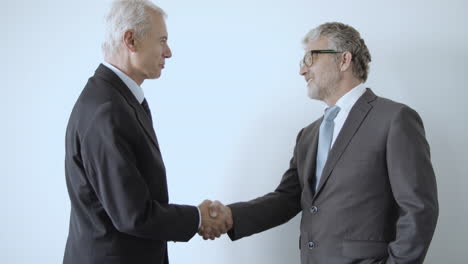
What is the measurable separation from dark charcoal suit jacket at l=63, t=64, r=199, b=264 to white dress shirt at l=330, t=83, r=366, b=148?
0.71 metres

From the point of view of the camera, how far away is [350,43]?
1.84 m

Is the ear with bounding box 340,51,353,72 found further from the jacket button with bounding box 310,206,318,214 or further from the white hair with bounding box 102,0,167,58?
the white hair with bounding box 102,0,167,58

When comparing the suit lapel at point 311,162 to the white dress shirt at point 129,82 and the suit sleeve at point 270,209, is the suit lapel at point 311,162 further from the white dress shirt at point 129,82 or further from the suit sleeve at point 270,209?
the white dress shirt at point 129,82

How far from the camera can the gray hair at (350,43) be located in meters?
1.84

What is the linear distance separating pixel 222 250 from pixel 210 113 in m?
0.70

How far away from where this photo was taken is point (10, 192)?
2598 millimetres

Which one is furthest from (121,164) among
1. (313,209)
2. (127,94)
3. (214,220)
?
(313,209)

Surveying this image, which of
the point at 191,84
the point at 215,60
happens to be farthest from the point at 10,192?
the point at 215,60

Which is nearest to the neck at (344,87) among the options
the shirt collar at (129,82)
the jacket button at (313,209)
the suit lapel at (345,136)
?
the suit lapel at (345,136)

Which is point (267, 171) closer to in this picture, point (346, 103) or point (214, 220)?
point (214, 220)

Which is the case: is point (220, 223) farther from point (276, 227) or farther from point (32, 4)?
point (32, 4)

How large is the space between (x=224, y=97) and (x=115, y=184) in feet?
3.19

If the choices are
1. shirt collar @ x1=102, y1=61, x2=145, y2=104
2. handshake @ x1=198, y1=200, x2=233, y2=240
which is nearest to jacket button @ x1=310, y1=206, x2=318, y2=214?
handshake @ x1=198, y1=200, x2=233, y2=240

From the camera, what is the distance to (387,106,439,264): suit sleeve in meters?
1.44
